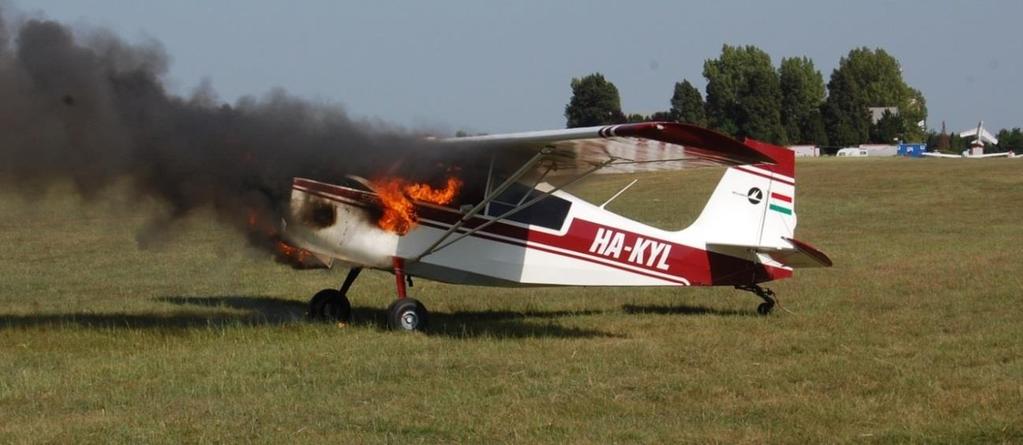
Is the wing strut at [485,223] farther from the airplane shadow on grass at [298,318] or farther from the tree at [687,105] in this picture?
the tree at [687,105]

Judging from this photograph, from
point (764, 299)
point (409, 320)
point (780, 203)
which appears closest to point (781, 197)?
point (780, 203)

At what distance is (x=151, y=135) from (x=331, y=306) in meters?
3.45

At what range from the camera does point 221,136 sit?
1184 cm

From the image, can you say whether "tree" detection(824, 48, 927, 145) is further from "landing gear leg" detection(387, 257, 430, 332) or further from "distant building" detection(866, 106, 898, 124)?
"landing gear leg" detection(387, 257, 430, 332)

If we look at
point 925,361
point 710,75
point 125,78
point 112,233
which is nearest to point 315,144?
point 125,78

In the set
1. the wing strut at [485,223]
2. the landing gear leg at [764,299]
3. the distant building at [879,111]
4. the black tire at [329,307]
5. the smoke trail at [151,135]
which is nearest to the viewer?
the smoke trail at [151,135]

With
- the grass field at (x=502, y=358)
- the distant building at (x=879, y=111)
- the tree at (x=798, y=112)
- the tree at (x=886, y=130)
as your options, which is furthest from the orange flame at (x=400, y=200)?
the distant building at (x=879, y=111)

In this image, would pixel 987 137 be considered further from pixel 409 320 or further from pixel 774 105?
pixel 409 320

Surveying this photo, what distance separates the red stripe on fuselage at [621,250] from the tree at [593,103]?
2579 inches

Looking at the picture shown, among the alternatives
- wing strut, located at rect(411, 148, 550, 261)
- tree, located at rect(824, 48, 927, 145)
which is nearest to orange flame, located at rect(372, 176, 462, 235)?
wing strut, located at rect(411, 148, 550, 261)

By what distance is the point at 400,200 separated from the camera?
12.9 m

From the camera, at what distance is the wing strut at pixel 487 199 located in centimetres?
1219

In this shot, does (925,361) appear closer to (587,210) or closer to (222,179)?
(587,210)

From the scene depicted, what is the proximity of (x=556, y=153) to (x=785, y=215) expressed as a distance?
4103 millimetres
